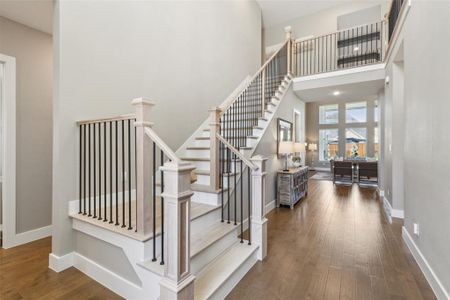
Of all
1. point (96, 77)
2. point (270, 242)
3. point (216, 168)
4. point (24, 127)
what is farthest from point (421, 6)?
point (24, 127)

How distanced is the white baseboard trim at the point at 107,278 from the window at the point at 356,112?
476 inches

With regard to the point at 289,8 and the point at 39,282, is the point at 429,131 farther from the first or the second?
the point at 289,8

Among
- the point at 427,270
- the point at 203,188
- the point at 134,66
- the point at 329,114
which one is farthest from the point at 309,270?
the point at 329,114

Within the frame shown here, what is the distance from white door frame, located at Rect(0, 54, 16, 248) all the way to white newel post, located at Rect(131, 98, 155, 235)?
208 cm

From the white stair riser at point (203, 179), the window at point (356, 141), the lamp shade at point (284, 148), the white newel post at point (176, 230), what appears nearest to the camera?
the white newel post at point (176, 230)

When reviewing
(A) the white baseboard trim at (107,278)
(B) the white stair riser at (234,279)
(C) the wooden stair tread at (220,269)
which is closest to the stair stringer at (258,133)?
(C) the wooden stair tread at (220,269)

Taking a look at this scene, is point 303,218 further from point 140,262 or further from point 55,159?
point 55,159

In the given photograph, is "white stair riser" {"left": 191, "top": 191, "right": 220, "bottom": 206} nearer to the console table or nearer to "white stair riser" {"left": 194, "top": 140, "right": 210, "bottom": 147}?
"white stair riser" {"left": 194, "top": 140, "right": 210, "bottom": 147}

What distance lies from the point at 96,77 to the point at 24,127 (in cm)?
133

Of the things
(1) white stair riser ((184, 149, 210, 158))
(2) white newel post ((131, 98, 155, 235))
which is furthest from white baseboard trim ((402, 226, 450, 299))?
(1) white stair riser ((184, 149, 210, 158))

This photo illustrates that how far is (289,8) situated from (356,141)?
7.46 m

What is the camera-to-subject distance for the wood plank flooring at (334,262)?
6.31ft

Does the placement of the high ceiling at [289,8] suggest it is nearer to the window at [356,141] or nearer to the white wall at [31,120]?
the white wall at [31,120]

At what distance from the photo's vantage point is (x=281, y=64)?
5.87 meters
